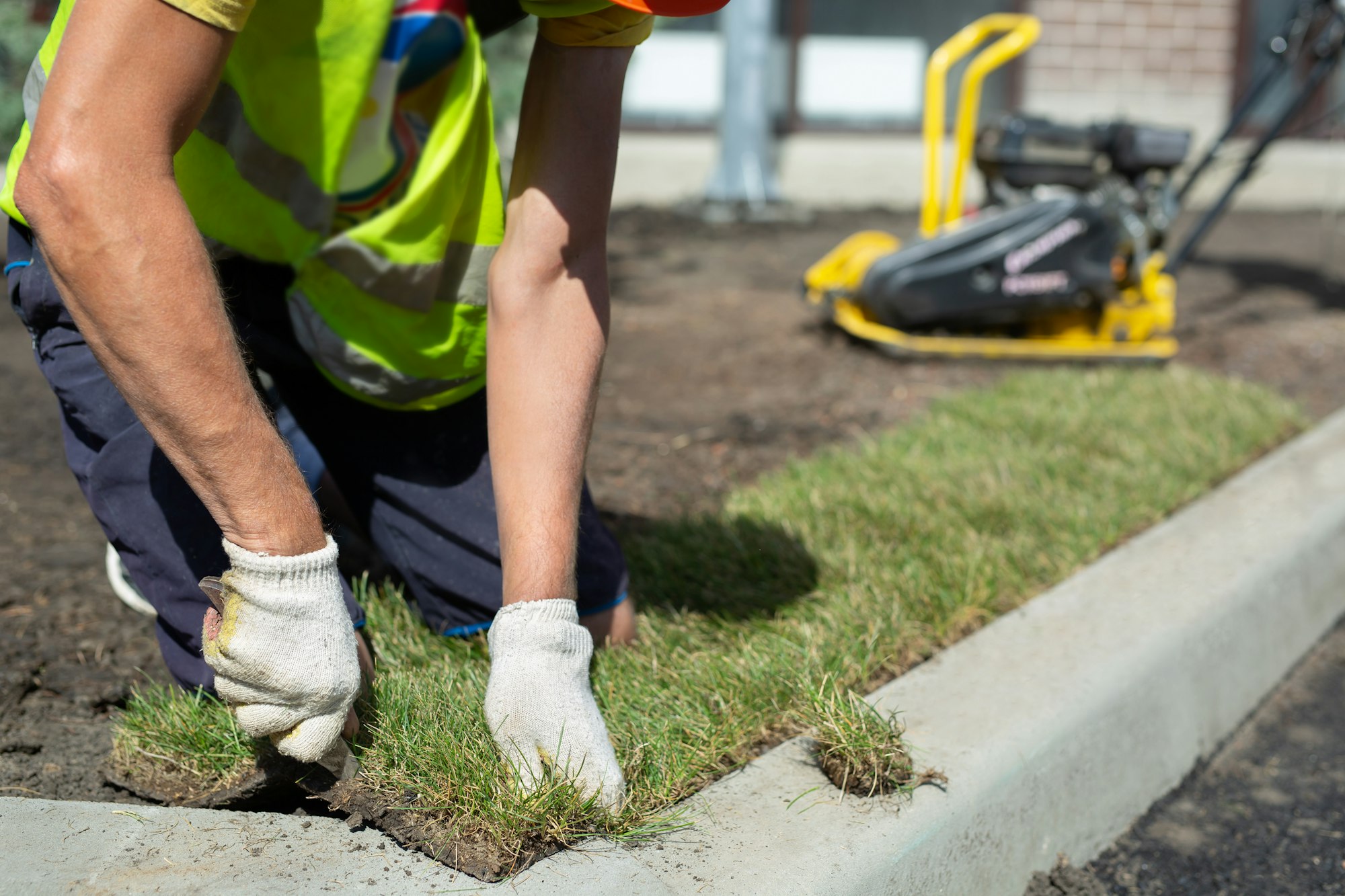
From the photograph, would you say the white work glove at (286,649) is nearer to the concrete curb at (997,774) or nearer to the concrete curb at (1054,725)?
the concrete curb at (997,774)

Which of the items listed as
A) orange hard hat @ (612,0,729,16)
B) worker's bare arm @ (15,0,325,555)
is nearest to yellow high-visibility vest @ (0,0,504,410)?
worker's bare arm @ (15,0,325,555)

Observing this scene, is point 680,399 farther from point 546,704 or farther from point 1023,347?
point 546,704

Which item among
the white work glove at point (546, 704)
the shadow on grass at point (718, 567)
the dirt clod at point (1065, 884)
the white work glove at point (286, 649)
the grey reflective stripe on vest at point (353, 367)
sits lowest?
the dirt clod at point (1065, 884)

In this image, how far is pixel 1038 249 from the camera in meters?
4.25

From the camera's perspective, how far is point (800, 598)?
2230 millimetres

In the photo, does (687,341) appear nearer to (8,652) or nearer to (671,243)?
(671,243)

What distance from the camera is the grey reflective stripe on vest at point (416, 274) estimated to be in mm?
1907

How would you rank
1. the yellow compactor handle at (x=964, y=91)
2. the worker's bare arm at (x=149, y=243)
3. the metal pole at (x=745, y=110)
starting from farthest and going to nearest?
the metal pole at (x=745, y=110) → the yellow compactor handle at (x=964, y=91) → the worker's bare arm at (x=149, y=243)

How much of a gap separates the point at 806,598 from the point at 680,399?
1883 mm

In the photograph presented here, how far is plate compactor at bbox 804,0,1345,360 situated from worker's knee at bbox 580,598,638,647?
2535mm

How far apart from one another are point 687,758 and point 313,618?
533 millimetres

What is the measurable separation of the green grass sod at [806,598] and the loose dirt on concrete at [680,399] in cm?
18


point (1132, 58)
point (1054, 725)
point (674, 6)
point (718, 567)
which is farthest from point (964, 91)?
point (1132, 58)

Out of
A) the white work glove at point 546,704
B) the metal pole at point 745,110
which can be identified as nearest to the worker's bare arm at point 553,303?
the white work glove at point 546,704
